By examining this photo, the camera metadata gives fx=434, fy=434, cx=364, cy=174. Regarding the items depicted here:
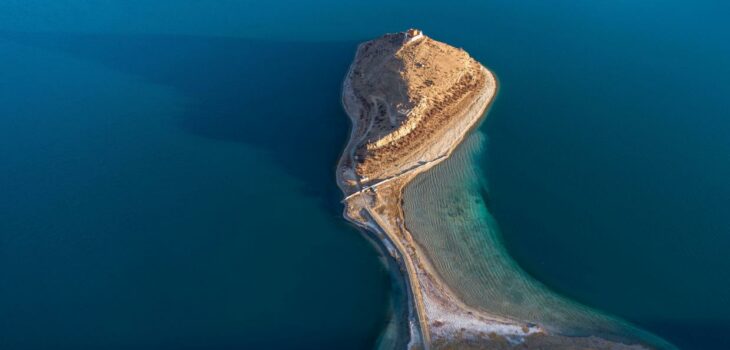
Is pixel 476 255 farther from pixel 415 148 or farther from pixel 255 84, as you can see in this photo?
A: pixel 255 84

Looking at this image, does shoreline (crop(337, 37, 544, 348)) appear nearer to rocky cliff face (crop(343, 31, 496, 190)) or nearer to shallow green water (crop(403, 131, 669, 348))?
shallow green water (crop(403, 131, 669, 348))

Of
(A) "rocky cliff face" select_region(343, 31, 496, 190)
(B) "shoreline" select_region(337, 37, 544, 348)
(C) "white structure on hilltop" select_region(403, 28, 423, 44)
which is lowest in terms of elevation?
(B) "shoreline" select_region(337, 37, 544, 348)

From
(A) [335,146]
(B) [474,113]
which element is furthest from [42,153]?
(B) [474,113]

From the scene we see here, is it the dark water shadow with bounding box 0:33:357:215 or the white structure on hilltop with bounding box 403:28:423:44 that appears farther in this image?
the white structure on hilltop with bounding box 403:28:423:44

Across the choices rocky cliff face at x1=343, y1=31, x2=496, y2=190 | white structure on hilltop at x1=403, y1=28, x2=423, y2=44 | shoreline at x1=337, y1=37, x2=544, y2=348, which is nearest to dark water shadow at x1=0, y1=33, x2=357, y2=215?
rocky cliff face at x1=343, y1=31, x2=496, y2=190

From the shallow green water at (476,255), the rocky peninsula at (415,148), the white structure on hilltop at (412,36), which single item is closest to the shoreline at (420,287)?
the rocky peninsula at (415,148)
